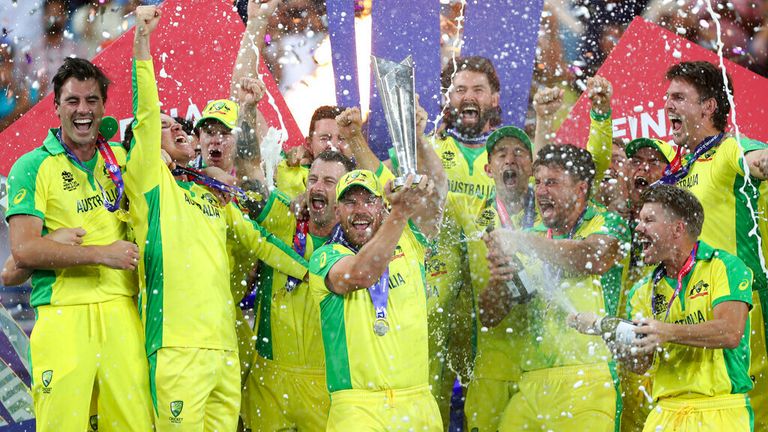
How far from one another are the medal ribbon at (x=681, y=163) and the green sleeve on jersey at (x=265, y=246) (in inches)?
85.4

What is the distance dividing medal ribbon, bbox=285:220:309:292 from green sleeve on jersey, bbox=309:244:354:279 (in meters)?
0.83

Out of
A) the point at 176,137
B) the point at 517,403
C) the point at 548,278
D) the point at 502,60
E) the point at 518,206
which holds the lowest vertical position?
the point at 517,403

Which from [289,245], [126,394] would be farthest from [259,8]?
[126,394]

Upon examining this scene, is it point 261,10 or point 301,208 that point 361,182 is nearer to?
point 301,208

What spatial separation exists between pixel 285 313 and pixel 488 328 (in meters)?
1.28

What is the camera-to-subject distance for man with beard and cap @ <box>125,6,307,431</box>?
5438 mm

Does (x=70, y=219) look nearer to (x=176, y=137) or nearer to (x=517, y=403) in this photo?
(x=176, y=137)

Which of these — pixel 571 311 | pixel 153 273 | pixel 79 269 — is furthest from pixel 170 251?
pixel 571 311

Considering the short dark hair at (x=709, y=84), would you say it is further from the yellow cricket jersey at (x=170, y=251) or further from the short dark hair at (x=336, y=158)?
the yellow cricket jersey at (x=170, y=251)

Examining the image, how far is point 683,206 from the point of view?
17.5 feet

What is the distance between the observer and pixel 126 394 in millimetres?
5398

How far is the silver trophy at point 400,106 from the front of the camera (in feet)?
17.4

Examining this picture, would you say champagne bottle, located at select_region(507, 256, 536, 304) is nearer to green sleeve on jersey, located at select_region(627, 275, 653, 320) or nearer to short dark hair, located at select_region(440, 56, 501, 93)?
green sleeve on jersey, located at select_region(627, 275, 653, 320)

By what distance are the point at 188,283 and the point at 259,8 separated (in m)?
2.44
